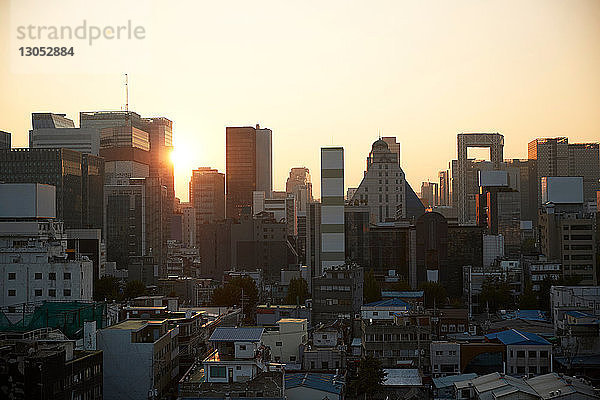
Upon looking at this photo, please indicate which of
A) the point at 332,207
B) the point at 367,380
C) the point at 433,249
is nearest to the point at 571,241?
the point at 433,249

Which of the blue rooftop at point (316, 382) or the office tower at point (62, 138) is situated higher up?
the office tower at point (62, 138)

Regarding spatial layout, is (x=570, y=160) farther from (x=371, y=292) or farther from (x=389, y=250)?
(x=371, y=292)

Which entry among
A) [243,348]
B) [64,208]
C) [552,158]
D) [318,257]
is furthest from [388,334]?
[552,158]

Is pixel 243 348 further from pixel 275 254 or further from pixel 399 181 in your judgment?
pixel 399 181

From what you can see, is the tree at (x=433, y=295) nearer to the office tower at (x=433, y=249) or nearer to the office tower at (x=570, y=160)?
the office tower at (x=433, y=249)

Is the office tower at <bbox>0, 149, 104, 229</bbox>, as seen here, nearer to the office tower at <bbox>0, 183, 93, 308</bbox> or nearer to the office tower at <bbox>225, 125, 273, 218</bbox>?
the office tower at <bbox>0, 183, 93, 308</bbox>

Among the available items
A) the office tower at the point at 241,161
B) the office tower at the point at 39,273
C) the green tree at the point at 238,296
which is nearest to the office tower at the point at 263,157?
the office tower at the point at 241,161
